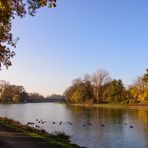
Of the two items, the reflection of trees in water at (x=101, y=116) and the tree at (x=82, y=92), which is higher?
the tree at (x=82, y=92)

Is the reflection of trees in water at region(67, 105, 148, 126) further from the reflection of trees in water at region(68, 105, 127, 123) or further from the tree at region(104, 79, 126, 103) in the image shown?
the tree at region(104, 79, 126, 103)

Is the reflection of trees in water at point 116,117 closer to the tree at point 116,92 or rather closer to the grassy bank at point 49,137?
the grassy bank at point 49,137

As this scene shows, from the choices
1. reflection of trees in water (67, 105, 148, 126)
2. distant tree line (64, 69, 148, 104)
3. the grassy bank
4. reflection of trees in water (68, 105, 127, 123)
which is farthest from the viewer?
distant tree line (64, 69, 148, 104)

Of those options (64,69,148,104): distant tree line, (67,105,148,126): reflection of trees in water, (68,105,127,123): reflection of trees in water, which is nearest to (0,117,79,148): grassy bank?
(67,105,148,126): reflection of trees in water

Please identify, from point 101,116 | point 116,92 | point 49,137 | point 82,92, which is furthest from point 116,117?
point 82,92

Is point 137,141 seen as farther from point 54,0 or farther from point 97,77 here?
point 97,77

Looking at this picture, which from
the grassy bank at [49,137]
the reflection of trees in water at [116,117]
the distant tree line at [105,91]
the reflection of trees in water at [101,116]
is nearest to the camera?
the grassy bank at [49,137]

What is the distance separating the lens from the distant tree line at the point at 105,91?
368ft

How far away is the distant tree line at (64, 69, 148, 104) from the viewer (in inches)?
4417

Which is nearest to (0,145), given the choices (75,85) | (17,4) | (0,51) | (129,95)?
(0,51)

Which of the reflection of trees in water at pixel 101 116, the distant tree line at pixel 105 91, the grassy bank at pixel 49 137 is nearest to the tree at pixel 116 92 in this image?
the distant tree line at pixel 105 91

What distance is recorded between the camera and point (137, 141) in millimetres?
28891

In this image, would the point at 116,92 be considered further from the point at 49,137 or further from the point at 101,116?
the point at 49,137

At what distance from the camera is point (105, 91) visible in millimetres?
126562
